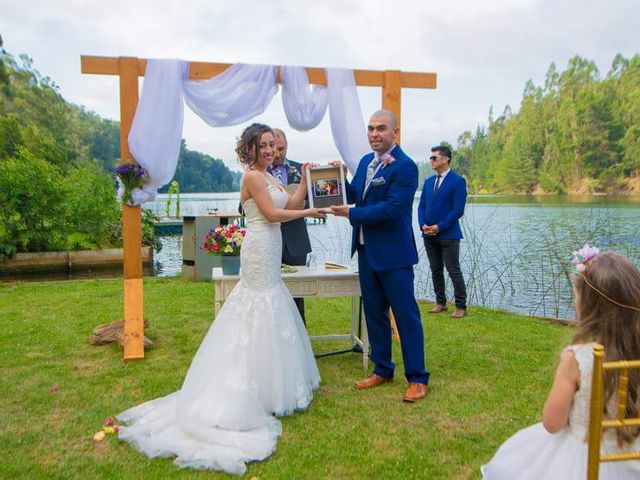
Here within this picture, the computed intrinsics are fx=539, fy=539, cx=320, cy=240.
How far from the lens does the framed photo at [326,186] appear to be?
4.38 meters

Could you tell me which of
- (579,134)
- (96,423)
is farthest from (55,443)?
(579,134)

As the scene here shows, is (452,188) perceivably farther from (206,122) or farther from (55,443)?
(55,443)

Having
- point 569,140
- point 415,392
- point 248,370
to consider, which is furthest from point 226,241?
point 569,140

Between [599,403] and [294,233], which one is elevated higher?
[294,233]

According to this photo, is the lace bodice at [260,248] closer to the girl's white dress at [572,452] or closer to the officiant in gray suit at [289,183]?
the officiant in gray suit at [289,183]

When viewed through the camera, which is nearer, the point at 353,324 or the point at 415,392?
the point at 415,392

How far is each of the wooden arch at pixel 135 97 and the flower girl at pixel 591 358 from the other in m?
4.10

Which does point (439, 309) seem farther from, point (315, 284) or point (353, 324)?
point (315, 284)

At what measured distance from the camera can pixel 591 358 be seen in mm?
1998

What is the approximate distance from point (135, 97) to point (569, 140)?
4412cm

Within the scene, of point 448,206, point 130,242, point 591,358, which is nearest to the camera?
point 591,358

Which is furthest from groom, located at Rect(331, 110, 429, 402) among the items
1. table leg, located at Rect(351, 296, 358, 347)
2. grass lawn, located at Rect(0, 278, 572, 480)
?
table leg, located at Rect(351, 296, 358, 347)

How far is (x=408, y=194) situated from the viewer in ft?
13.6

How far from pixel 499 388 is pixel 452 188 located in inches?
122
